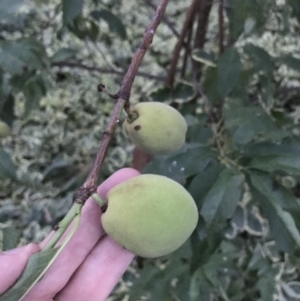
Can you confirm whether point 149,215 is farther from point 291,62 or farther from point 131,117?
point 291,62

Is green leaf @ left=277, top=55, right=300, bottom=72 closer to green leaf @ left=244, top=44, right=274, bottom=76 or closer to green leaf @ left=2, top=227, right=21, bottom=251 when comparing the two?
green leaf @ left=244, top=44, right=274, bottom=76

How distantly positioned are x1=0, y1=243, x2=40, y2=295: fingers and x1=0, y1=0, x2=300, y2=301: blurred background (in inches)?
10.2

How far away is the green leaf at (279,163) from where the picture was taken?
90 cm

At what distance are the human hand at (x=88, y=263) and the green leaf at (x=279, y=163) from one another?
29 cm

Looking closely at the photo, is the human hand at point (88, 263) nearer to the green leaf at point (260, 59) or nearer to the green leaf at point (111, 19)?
the green leaf at point (260, 59)

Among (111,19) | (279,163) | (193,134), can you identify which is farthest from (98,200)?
(111,19)

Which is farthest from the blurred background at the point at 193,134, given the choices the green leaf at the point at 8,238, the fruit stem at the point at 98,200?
the fruit stem at the point at 98,200

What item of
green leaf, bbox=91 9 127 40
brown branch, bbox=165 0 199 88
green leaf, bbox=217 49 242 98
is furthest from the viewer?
green leaf, bbox=91 9 127 40

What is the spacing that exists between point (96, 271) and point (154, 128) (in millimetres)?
294

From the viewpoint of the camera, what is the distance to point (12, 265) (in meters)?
0.64

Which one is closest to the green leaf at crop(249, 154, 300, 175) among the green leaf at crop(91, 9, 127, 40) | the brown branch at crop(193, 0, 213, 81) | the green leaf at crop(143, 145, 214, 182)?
the green leaf at crop(143, 145, 214, 182)

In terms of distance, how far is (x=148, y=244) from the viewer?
625mm

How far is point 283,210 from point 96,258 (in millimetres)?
398

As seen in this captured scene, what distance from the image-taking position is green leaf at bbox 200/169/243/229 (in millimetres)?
898
